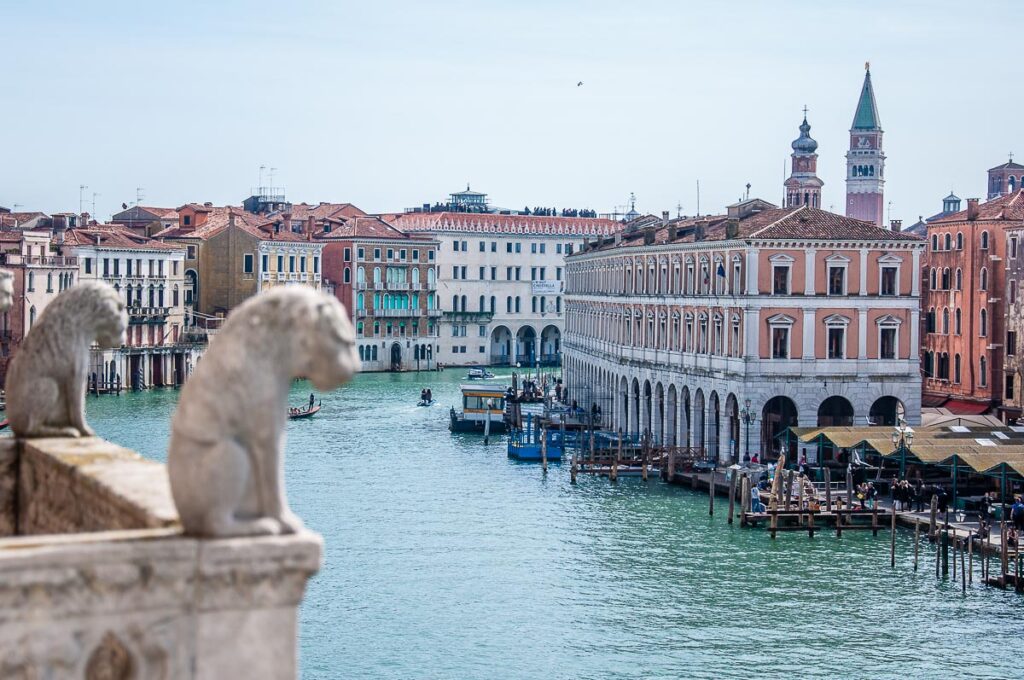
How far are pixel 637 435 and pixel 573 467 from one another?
596 centimetres

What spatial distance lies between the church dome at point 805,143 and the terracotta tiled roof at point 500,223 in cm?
→ 1415

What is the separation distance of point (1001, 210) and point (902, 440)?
17236mm

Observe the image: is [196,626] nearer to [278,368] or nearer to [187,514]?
[187,514]

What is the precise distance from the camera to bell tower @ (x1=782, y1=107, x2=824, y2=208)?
259 feet

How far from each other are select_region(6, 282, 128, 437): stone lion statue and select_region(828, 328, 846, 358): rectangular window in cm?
2542

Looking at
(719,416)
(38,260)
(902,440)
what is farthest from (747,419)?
(38,260)

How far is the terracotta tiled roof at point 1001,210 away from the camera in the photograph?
39.5 metres

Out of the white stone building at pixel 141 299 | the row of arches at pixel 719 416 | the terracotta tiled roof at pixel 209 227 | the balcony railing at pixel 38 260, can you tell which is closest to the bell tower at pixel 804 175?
the terracotta tiled roof at pixel 209 227

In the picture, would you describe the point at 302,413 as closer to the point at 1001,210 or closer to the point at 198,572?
Result: the point at 1001,210

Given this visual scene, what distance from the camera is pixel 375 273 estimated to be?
6059cm

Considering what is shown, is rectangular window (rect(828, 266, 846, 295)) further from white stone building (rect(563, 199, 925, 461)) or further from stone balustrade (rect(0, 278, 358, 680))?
stone balustrade (rect(0, 278, 358, 680))

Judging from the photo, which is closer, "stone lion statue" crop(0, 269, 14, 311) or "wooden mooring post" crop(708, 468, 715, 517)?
"stone lion statue" crop(0, 269, 14, 311)

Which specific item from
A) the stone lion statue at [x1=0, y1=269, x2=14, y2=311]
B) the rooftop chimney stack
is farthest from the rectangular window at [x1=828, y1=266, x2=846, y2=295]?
the stone lion statue at [x1=0, y1=269, x2=14, y2=311]

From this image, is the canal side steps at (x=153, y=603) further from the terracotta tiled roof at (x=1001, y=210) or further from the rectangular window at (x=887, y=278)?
the terracotta tiled roof at (x=1001, y=210)
